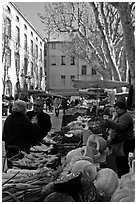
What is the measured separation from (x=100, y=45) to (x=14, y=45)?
2031 centimetres

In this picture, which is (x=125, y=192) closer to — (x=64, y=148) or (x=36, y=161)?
(x=36, y=161)

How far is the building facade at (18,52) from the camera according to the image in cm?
3522

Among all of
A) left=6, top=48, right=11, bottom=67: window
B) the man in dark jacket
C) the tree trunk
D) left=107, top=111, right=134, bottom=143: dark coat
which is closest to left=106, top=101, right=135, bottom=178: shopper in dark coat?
left=107, top=111, right=134, bottom=143: dark coat

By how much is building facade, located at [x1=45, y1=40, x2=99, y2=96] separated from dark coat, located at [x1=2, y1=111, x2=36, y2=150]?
2127 inches

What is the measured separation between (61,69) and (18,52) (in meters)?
20.9

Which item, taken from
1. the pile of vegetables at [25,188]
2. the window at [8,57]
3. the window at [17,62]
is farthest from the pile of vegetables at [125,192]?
the window at [17,62]

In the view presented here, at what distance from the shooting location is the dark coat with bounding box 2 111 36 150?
5141mm

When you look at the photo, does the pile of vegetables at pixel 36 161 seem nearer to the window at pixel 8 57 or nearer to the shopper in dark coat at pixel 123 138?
the shopper in dark coat at pixel 123 138

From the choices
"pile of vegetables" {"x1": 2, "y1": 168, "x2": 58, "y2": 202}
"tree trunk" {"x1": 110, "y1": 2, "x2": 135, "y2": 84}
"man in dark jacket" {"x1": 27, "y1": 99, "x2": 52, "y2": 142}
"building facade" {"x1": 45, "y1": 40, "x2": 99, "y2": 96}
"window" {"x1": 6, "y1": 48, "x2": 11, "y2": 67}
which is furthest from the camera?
"building facade" {"x1": 45, "y1": 40, "x2": 99, "y2": 96}

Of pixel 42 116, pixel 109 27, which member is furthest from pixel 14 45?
pixel 42 116

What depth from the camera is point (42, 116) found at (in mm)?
6578

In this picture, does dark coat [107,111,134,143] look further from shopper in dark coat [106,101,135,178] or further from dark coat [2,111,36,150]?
dark coat [2,111,36,150]

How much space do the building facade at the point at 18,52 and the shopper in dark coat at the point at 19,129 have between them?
28.0 m

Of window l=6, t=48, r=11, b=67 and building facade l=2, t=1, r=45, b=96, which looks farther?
window l=6, t=48, r=11, b=67
